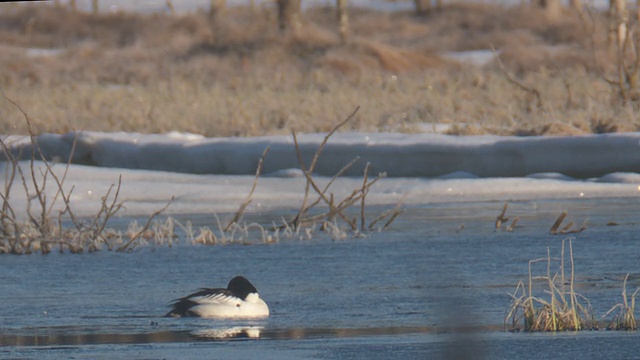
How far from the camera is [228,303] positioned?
6539mm

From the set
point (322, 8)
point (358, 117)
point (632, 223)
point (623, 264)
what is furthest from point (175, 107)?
point (322, 8)

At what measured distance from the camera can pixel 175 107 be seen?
19.7 m

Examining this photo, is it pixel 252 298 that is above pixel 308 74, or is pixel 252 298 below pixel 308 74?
below

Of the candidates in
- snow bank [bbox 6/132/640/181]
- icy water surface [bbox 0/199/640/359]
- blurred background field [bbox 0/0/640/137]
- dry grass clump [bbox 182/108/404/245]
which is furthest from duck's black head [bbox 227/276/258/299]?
blurred background field [bbox 0/0/640/137]

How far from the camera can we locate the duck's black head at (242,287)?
6543 millimetres

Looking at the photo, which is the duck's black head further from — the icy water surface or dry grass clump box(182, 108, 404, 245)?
dry grass clump box(182, 108, 404, 245)

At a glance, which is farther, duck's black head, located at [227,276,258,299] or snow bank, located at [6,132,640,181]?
snow bank, located at [6,132,640,181]

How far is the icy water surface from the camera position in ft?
18.0

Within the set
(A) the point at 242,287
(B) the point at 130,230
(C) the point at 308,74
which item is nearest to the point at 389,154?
(B) the point at 130,230

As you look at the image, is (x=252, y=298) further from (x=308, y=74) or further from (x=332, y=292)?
(x=308, y=74)

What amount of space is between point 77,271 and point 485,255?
249 centimetres

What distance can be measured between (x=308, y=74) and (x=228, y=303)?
18656 mm

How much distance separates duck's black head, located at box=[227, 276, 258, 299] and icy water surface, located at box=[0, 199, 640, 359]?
144mm

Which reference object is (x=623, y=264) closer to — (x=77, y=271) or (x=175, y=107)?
(x=77, y=271)
